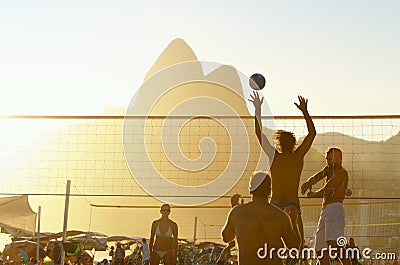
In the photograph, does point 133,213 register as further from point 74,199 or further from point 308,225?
point 308,225

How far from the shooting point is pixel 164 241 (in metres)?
11.3

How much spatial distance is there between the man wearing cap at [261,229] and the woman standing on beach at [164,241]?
15.9ft

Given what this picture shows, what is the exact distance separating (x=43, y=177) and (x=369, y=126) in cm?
632

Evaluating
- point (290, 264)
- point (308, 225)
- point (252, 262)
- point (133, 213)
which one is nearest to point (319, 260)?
point (290, 264)

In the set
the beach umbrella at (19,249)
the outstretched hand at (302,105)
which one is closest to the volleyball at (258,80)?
the outstretched hand at (302,105)

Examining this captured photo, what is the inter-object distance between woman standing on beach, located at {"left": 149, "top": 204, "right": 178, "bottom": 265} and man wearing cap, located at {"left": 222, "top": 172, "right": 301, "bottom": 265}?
4840mm

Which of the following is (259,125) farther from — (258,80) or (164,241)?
(164,241)

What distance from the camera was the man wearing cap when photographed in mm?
6363

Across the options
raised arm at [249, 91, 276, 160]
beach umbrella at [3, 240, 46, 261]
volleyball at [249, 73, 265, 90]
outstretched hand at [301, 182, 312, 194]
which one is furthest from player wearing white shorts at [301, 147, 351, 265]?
beach umbrella at [3, 240, 46, 261]

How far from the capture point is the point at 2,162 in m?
14.5

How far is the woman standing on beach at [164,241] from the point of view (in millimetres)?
11234
